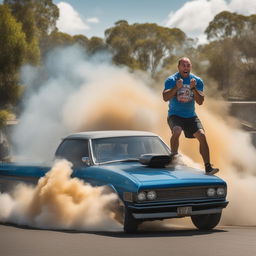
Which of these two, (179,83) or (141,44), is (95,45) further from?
(179,83)

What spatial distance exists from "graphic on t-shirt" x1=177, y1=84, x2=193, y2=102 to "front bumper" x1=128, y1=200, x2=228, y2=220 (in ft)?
7.15

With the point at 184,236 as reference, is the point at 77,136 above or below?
above

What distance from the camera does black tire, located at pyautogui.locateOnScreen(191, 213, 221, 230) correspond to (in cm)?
Result: 1032

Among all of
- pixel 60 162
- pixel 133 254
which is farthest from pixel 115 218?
pixel 133 254

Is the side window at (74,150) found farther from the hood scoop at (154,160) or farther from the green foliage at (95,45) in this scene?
the green foliage at (95,45)

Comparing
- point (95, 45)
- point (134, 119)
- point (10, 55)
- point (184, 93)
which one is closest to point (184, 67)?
point (184, 93)

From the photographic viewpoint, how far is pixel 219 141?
20.3 metres

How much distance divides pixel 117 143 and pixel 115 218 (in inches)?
57.0

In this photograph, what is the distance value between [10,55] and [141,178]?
39229 mm

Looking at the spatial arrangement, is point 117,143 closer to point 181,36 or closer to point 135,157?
point 135,157

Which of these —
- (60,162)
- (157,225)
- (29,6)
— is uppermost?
(29,6)

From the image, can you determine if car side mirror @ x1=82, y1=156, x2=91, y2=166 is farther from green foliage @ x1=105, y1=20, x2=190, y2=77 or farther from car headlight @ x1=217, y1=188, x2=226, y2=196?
green foliage @ x1=105, y1=20, x2=190, y2=77

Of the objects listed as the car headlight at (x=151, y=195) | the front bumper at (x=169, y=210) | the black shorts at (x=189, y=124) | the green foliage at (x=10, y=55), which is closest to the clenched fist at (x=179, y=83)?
the black shorts at (x=189, y=124)

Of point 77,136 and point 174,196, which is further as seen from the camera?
point 77,136
